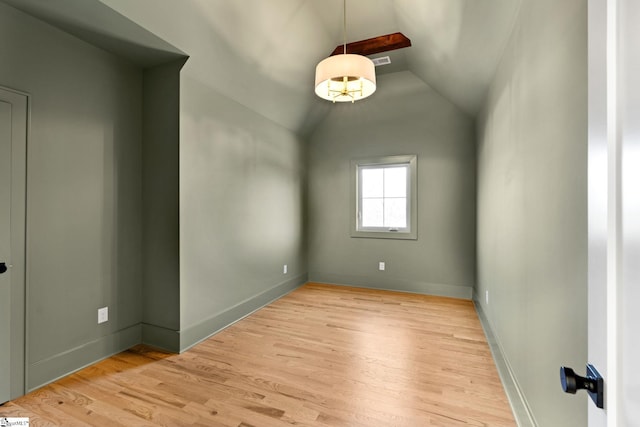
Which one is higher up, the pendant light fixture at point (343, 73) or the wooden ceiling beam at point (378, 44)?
the wooden ceiling beam at point (378, 44)

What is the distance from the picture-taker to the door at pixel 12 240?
185 centimetres

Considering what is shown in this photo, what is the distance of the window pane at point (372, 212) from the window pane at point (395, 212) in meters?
0.08

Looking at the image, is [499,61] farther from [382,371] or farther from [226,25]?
[382,371]

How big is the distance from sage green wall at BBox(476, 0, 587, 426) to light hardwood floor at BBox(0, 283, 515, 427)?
0.44m

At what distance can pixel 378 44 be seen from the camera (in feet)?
11.5

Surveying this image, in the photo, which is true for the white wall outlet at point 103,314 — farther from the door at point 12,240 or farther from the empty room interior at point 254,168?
the door at point 12,240

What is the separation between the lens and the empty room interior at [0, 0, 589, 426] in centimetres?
141

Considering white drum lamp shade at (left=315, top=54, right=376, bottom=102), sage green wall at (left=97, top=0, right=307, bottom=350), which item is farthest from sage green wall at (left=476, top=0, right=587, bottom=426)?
sage green wall at (left=97, top=0, right=307, bottom=350)

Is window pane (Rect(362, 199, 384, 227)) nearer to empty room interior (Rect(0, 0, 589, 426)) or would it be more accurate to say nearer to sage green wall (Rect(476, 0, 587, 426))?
empty room interior (Rect(0, 0, 589, 426))

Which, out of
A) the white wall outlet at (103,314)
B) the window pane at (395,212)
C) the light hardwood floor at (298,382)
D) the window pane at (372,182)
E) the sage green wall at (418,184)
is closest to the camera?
the light hardwood floor at (298,382)

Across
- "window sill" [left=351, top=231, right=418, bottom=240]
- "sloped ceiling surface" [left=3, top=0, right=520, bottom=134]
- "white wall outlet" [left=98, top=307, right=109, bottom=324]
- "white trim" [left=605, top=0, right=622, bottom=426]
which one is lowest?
"white wall outlet" [left=98, top=307, right=109, bottom=324]

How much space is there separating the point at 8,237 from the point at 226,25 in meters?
2.27

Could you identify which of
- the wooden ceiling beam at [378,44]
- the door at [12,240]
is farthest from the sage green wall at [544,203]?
the door at [12,240]

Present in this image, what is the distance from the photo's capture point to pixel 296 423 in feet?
5.57
